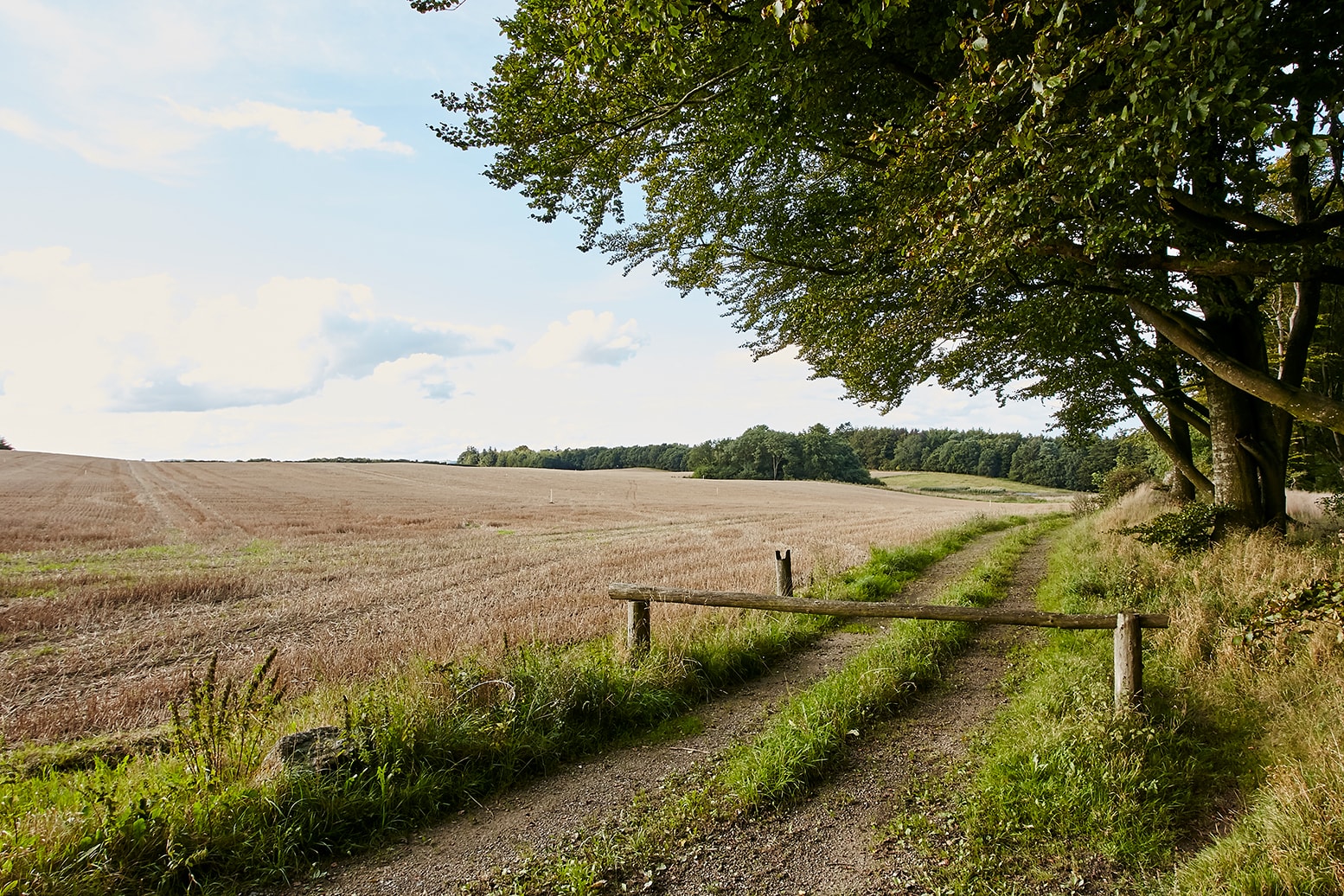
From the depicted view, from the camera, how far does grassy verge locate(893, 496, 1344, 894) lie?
11.1 feet

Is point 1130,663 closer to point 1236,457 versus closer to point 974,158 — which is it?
point 974,158

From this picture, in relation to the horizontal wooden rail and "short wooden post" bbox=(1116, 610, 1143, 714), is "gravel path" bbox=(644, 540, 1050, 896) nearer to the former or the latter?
the horizontal wooden rail

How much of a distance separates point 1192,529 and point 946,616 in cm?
828

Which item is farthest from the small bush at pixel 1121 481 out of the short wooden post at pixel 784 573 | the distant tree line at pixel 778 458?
the distant tree line at pixel 778 458

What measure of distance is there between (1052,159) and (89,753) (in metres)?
9.71

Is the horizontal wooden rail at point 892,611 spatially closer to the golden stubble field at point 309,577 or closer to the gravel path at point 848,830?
the gravel path at point 848,830

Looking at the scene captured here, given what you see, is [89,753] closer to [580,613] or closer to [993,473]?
[580,613]

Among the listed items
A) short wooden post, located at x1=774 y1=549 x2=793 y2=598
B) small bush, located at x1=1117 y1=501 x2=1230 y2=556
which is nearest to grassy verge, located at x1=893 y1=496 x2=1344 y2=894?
short wooden post, located at x1=774 y1=549 x2=793 y2=598

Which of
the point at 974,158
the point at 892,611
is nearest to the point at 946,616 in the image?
the point at 892,611

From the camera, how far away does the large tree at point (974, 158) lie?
4309mm

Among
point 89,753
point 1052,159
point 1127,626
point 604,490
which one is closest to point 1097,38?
point 1052,159

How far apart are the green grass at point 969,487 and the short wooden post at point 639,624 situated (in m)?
67.2

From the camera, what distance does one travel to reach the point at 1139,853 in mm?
3688

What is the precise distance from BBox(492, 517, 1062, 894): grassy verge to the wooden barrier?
28.1 inches
